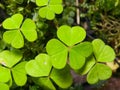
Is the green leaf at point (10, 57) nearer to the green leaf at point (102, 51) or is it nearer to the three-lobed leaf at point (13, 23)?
the three-lobed leaf at point (13, 23)

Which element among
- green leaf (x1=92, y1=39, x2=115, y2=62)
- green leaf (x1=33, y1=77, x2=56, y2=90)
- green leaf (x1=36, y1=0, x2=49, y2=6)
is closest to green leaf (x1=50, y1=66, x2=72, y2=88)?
green leaf (x1=33, y1=77, x2=56, y2=90)

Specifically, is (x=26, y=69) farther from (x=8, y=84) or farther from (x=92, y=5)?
(x=92, y=5)

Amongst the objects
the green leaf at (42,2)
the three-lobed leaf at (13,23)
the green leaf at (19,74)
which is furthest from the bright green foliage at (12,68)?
the green leaf at (42,2)

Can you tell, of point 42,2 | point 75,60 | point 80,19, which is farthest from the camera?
point 80,19

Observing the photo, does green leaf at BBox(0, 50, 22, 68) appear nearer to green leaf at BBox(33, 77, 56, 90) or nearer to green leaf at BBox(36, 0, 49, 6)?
green leaf at BBox(33, 77, 56, 90)

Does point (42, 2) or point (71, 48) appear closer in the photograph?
point (71, 48)

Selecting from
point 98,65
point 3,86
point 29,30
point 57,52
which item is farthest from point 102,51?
point 3,86

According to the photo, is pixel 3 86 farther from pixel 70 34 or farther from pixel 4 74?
pixel 70 34
